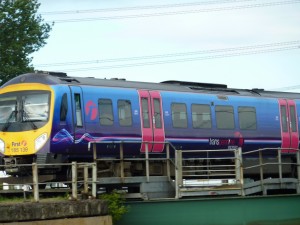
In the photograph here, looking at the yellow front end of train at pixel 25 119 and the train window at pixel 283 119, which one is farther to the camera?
the train window at pixel 283 119

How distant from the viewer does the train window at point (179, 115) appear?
88.9 ft

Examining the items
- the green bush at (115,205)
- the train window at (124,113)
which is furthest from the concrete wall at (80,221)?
the train window at (124,113)

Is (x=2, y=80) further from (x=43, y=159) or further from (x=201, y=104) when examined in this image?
(x=43, y=159)

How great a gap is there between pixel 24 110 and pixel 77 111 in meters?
1.42

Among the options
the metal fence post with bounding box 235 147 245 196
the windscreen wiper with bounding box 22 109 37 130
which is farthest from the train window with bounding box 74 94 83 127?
the metal fence post with bounding box 235 147 245 196

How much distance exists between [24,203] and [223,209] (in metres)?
6.34

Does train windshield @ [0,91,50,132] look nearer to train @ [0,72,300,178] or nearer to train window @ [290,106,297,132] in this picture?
train @ [0,72,300,178]

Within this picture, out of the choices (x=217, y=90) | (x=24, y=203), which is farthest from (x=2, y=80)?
(x=24, y=203)

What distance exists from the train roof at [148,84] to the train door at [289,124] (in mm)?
513

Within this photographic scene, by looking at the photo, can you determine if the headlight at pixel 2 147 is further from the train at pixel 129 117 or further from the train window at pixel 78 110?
the train window at pixel 78 110

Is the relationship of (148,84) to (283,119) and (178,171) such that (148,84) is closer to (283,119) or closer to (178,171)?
(178,171)

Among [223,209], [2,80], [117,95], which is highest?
[2,80]

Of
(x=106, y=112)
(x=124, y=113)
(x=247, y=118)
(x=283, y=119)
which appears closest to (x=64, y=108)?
(x=106, y=112)

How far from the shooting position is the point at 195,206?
22.9 m
